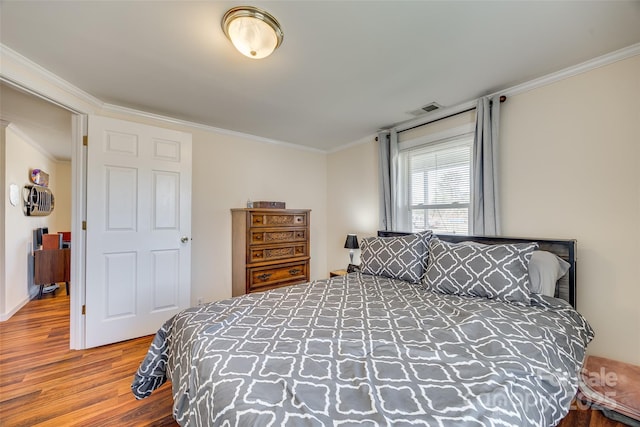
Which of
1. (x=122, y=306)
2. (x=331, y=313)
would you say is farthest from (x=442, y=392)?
(x=122, y=306)

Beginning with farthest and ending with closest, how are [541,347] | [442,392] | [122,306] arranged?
[122,306], [541,347], [442,392]

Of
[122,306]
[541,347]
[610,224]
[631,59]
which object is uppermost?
[631,59]

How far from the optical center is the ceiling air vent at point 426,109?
2.60 meters

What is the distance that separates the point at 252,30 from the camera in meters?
1.49

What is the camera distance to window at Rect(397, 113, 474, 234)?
8.66 feet

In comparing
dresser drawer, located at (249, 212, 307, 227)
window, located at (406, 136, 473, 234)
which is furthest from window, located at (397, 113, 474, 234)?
dresser drawer, located at (249, 212, 307, 227)

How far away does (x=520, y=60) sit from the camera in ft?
6.18

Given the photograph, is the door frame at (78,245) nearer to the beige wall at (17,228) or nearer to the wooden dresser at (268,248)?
the wooden dresser at (268,248)

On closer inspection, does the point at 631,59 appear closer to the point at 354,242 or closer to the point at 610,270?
the point at 610,270

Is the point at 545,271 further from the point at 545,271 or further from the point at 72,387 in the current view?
the point at 72,387

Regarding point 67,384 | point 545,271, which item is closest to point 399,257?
point 545,271

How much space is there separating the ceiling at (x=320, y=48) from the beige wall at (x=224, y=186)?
70cm

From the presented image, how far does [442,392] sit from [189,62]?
237cm

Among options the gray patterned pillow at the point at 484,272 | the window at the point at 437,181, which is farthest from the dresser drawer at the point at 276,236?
the gray patterned pillow at the point at 484,272
